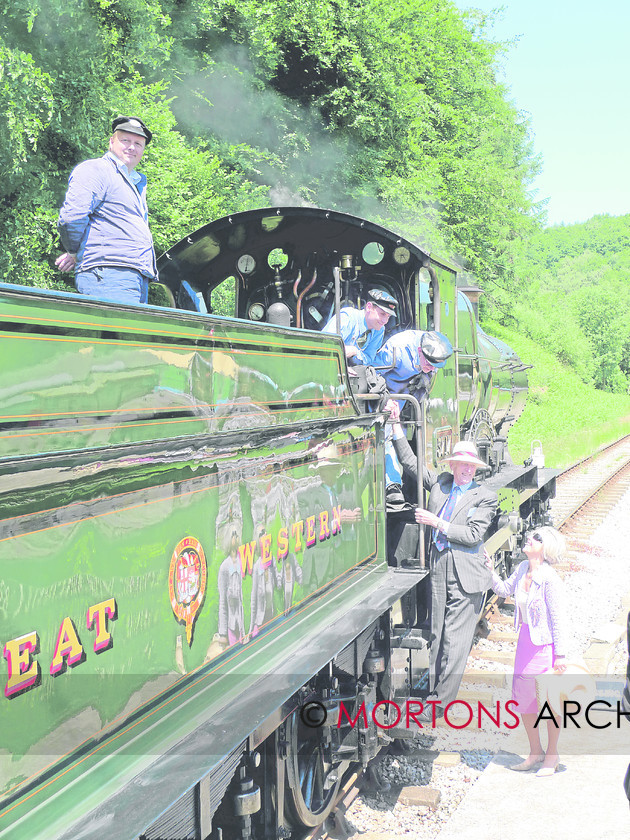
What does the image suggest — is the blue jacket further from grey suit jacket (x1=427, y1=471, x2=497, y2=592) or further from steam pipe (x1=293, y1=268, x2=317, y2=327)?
steam pipe (x1=293, y1=268, x2=317, y2=327)

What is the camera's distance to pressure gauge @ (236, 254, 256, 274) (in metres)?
5.93

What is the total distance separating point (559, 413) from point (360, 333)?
2835 centimetres

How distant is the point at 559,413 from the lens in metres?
32.2

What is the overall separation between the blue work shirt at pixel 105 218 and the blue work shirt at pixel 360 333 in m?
1.72

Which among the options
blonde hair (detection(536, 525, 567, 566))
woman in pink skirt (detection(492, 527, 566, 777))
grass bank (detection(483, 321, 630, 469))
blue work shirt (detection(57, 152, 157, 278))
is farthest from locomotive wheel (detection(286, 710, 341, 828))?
grass bank (detection(483, 321, 630, 469))

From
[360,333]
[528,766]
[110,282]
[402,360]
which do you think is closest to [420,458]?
[402,360]

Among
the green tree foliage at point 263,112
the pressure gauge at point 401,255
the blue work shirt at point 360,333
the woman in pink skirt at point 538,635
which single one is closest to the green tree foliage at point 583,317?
the green tree foliage at point 263,112

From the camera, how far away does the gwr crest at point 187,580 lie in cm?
253

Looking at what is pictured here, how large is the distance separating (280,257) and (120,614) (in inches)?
170

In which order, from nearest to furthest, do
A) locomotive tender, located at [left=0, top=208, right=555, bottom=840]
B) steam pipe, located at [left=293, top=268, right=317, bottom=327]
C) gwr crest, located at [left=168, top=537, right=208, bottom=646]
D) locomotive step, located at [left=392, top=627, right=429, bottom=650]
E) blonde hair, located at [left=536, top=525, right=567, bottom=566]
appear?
1. locomotive tender, located at [left=0, top=208, right=555, bottom=840]
2. gwr crest, located at [left=168, top=537, right=208, bottom=646]
3. locomotive step, located at [left=392, top=627, right=429, bottom=650]
4. blonde hair, located at [left=536, top=525, right=567, bottom=566]
5. steam pipe, located at [left=293, top=268, right=317, bottom=327]

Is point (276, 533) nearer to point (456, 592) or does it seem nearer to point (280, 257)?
point (456, 592)

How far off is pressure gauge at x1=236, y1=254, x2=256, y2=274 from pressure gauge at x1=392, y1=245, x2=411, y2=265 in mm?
1081

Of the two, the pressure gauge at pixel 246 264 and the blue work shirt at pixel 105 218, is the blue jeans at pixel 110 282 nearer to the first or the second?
the blue work shirt at pixel 105 218

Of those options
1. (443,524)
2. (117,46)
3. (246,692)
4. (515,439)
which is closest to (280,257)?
(443,524)
